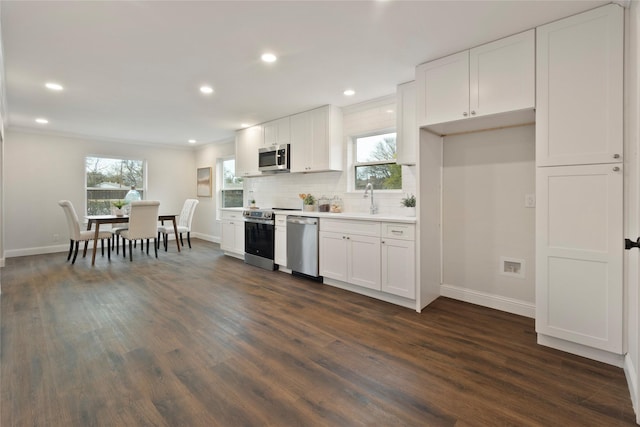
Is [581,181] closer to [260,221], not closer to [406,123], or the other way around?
[406,123]

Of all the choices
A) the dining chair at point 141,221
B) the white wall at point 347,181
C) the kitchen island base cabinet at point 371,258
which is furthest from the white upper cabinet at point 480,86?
the dining chair at point 141,221

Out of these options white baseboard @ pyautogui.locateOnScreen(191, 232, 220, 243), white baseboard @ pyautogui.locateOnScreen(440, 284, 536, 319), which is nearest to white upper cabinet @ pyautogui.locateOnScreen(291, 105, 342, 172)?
white baseboard @ pyautogui.locateOnScreen(440, 284, 536, 319)

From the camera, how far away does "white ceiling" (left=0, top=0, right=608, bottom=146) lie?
2.21 m

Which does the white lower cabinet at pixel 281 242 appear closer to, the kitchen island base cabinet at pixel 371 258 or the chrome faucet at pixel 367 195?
the kitchen island base cabinet at pixel 371 258

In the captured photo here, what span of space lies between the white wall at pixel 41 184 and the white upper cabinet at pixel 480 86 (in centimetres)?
696

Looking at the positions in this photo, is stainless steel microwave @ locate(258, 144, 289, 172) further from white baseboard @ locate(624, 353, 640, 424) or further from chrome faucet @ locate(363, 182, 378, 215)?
white baseboard @ locate(624, 353, 640, 424)

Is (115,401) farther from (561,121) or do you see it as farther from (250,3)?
(561,121)

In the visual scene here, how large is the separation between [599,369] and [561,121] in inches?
68.5

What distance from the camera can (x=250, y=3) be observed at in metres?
2.14

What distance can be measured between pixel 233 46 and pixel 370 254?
2481mm

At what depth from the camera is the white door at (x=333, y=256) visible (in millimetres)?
3746

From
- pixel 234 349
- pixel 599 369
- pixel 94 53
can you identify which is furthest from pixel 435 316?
pixel 94 53

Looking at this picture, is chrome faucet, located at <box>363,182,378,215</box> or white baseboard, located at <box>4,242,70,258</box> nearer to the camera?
chrome faucet, located at <box>363,182,378,215</box>

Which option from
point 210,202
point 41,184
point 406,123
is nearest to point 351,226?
point 406,123
